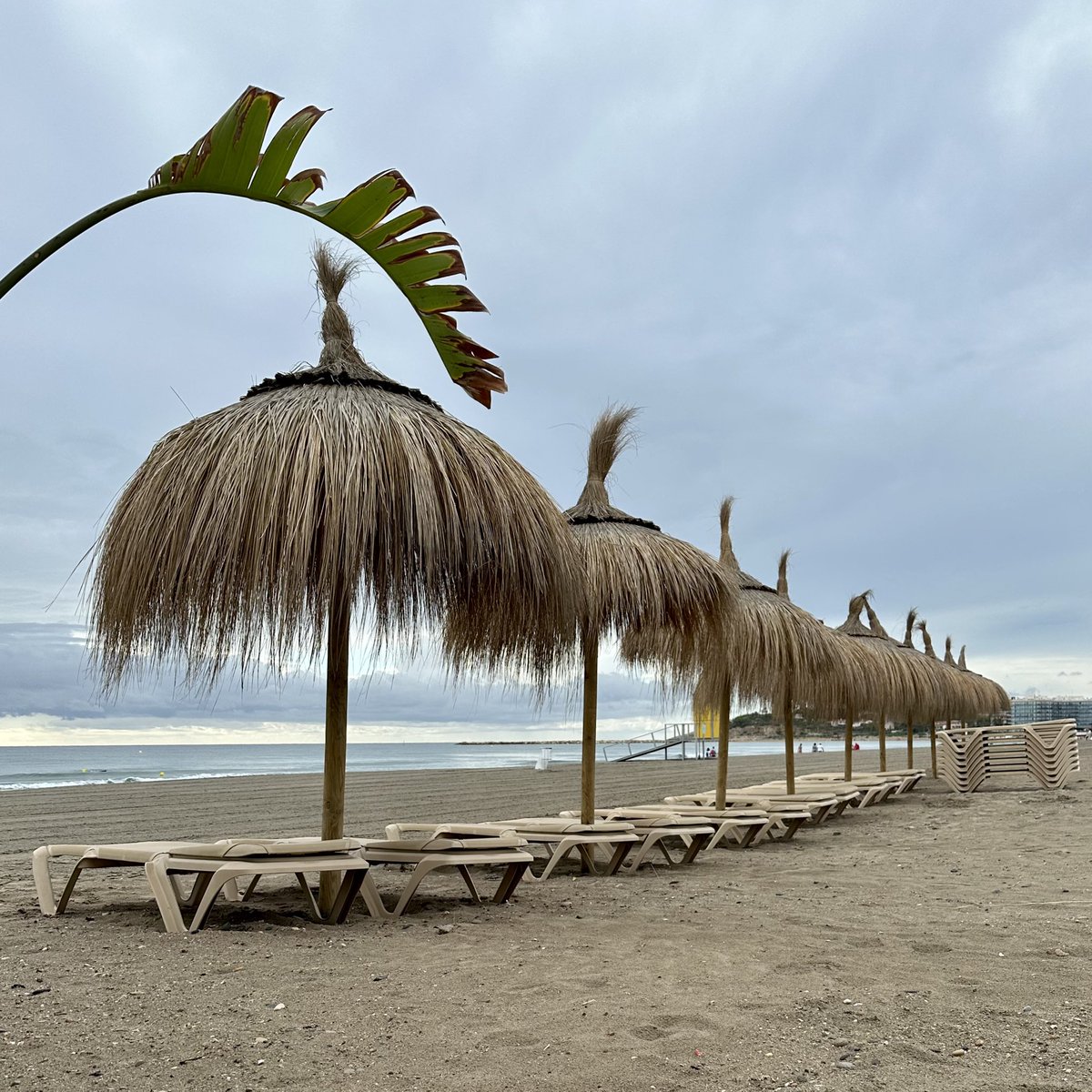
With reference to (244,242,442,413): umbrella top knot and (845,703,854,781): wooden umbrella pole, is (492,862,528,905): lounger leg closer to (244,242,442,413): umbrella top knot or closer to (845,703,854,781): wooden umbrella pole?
(244,242,442,413): umbrella top knot

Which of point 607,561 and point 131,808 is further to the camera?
point 131,808

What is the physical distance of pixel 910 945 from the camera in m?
4.46

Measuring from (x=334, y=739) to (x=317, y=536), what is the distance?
4.03 ft

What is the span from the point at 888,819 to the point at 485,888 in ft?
22.5

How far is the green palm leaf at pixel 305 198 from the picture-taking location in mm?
2590

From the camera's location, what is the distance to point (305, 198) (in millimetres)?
2770

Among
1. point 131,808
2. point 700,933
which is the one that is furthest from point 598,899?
point 131,808

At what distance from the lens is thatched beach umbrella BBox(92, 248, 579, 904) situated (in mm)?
4324

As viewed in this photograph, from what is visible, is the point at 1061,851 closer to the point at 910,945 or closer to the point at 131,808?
the point at 910,945

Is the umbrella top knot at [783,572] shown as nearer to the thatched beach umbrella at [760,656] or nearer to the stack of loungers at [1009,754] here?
the thatched beach umbrella at [760,656]

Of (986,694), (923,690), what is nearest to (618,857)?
(923,690)

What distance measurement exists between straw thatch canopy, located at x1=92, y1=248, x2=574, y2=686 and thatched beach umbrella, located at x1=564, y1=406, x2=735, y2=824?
4.71ft

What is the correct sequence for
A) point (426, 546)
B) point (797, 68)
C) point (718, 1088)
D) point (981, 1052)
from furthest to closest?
point (797, 68) → point (426, 546) → point (981, 1052) → point (718, 1088)

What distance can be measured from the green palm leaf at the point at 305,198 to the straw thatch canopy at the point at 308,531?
90 centimetres
